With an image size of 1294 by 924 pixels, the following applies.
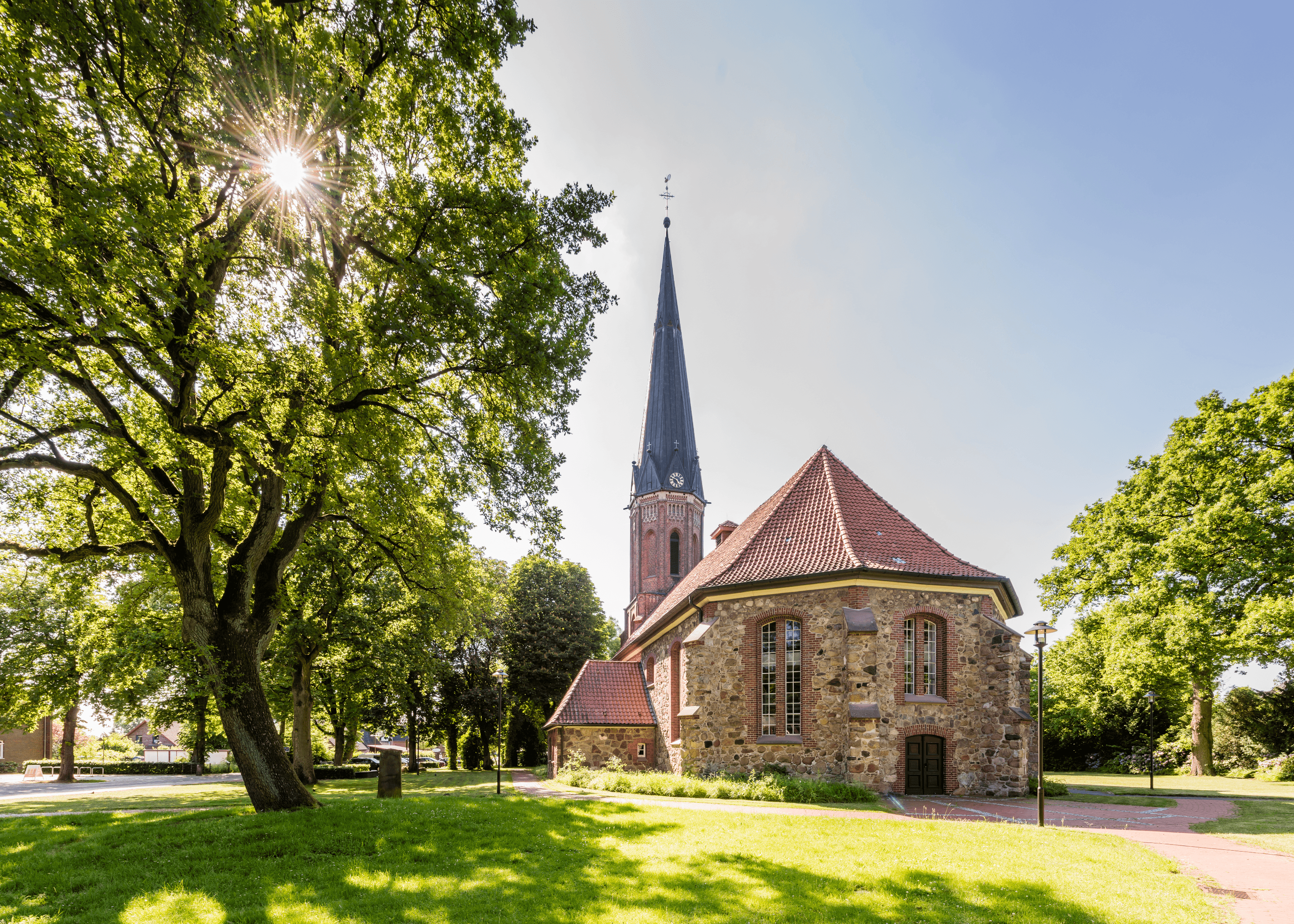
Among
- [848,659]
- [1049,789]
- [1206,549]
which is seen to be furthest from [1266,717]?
[848,659]

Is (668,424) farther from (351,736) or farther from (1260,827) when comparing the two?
(1260,827)

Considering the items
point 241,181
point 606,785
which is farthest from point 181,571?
point 606,785

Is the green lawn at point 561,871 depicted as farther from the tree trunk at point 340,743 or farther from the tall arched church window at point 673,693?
the tree trunk at point 340,743

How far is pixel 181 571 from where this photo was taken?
10406 mm

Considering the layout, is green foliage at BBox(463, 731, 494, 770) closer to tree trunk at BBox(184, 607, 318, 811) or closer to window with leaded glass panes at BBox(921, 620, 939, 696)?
window with leaded glass panes at BBox(921, 620, 939, 696)

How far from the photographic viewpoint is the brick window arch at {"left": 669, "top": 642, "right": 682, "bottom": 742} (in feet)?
69.8

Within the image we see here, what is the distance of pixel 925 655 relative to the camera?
17594 millimetres

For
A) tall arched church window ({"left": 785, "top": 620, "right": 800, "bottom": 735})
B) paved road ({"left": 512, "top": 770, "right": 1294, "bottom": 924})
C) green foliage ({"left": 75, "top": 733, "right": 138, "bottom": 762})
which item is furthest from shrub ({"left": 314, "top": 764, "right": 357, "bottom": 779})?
green foliage ({"left": 75, "top": 733, "right": 138, "bottom": 762})

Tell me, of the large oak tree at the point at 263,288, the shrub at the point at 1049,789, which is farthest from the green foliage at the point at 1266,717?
the large oak tree at the point at 263,288

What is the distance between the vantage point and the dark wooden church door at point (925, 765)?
Answer: 16688 millimetres

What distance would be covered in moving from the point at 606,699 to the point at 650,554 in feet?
47.3

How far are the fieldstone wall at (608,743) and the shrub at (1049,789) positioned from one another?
38.9ft

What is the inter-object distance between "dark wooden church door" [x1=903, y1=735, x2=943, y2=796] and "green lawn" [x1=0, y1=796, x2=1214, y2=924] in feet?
19.8

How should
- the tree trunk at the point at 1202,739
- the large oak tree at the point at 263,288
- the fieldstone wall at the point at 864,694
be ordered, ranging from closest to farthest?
1. the large oak tree at the point at 263,288
2. the fieldstone wall at the point at 864,694
3. the tree trunk at the point at 1202,739
